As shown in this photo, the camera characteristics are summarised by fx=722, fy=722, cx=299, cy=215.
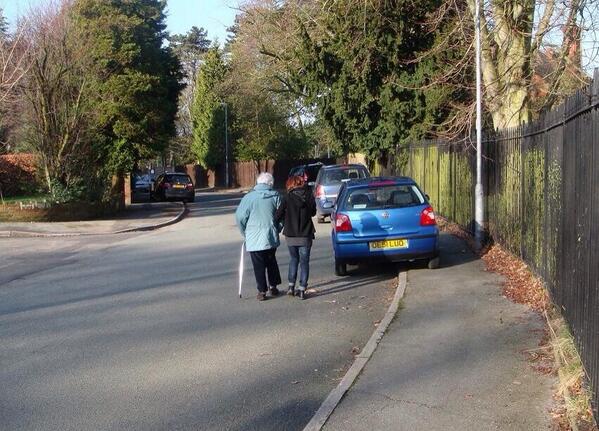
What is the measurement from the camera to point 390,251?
11344mm

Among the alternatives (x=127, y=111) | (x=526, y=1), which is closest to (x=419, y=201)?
(x=526, y=1)

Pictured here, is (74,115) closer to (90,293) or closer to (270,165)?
(90,293)

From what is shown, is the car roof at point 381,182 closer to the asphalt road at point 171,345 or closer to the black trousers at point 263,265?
the asphalt road at point 171,345

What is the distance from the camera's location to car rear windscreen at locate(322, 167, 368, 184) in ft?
73.9

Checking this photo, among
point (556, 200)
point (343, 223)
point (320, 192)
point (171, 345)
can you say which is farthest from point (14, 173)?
point (556, 200)

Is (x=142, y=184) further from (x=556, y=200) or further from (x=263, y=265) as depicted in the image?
(x=556, y=200)

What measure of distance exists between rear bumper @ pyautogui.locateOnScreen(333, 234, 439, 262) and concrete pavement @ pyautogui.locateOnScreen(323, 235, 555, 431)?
2.03 metres

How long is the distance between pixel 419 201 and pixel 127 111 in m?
23.4

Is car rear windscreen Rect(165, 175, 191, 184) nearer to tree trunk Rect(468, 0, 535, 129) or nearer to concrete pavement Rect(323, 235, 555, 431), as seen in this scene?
tree trunk Rect(468, 0, 535, 129)

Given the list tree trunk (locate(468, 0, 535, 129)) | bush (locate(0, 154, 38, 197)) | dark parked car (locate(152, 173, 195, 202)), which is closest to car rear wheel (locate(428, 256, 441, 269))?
tree trunk (locate(468, 0, 535, 129))

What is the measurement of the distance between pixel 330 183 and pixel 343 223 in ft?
36.3

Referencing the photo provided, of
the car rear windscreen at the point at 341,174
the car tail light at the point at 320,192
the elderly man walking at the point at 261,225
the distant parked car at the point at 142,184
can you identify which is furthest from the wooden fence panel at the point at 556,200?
the distant parked car at the point at 142,184

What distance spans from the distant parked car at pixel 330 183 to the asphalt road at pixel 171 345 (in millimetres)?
8415

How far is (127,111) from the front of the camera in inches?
1282
